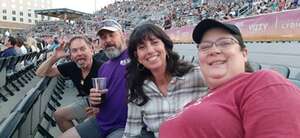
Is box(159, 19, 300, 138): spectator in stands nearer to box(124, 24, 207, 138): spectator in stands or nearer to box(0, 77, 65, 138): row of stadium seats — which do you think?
box(124, 24, 207, 138): spectator in stands

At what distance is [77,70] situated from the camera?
4.06 meters

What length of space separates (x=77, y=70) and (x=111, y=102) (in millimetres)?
1066

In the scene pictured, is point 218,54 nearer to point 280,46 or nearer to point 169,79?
point 169,79

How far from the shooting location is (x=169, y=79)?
2.62m

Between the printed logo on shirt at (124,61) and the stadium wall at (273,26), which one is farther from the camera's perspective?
the stadium wall at (273,26)

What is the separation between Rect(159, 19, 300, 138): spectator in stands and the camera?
1.34 metres

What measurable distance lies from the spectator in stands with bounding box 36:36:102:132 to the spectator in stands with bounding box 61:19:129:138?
0.53 m

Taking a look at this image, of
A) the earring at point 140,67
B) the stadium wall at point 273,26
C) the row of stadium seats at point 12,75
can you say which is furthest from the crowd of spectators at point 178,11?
the row of stadium seats at point 12,75

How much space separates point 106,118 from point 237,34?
1691mm

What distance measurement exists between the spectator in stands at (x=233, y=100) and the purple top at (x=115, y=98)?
131 centimetres

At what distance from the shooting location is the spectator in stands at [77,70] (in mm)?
3885

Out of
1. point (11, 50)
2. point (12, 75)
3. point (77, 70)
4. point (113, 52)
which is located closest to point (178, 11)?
point (11, 50)

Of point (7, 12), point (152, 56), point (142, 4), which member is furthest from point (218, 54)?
point (7, 12)

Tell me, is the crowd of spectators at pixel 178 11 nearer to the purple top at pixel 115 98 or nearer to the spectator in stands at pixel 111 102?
the spectator in stands at pixel 111 102
